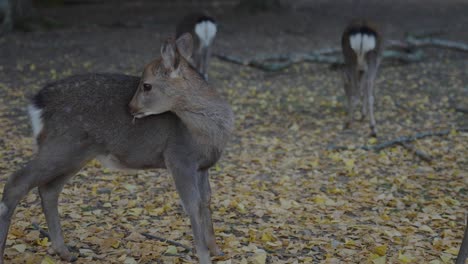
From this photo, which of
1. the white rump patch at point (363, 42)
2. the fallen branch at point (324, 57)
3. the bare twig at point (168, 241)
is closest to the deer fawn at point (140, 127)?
the bare twig at point (168, 241)

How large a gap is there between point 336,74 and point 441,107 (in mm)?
2723

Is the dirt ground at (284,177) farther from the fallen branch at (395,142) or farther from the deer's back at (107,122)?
the deer's back at (107,122)

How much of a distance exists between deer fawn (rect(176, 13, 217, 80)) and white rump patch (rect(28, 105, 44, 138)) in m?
5.61

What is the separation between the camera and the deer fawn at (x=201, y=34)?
30.3ft

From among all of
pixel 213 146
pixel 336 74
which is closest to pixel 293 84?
pixel 336 74

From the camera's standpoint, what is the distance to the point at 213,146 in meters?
3.72

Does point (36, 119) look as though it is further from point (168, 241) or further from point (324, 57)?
point (324, 57)

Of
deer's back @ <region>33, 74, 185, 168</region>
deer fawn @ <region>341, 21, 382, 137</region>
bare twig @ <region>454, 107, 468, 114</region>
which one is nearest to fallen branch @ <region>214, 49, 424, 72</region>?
bare twig @ <region>454, 107, 468, 114</region>

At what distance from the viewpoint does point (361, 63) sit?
7.64m

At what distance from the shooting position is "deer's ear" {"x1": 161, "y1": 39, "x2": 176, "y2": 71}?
352 cm

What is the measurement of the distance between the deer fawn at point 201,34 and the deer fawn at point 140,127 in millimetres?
5491

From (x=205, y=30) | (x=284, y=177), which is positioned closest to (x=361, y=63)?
(x=284, y=177)

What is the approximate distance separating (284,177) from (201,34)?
4.04 m

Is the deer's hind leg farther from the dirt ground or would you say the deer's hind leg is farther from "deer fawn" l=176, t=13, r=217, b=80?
"deer fawn" l=176, t=13, r=217, b=80
